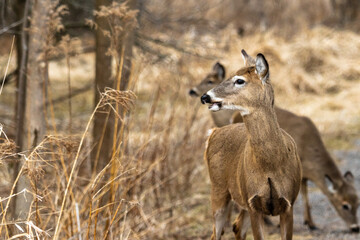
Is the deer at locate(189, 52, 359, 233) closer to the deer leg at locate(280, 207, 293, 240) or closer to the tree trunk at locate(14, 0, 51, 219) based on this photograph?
the tree trunk at locate(14, 0, 51, 219)

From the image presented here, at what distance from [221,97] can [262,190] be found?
788 millimetres

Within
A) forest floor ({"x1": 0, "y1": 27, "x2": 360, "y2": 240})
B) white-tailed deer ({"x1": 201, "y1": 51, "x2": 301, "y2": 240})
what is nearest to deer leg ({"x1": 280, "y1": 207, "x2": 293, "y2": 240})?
white-tailed deer ({"x1": 201, "y1": 51, "x2": 301, "y2": 240})

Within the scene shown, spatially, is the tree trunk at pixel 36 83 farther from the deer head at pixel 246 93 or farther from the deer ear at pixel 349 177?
the deer ear at pixel 349 177

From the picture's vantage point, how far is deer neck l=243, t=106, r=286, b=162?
515 cm

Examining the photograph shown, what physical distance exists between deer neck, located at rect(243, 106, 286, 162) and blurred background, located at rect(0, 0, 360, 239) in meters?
0.92

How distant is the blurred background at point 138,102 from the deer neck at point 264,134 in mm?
921

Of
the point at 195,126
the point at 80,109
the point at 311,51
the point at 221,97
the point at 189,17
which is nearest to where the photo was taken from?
the point at 221,97

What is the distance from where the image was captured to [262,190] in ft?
17.2

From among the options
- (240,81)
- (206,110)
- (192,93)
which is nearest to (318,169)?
(192,93)

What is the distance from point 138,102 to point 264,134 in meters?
7.24

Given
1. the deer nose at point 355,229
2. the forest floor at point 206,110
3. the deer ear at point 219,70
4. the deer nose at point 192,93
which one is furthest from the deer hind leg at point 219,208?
the deer ear at point 219,70

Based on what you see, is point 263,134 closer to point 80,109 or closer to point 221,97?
point 221,97

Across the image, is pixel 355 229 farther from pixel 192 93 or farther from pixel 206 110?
pixel 206 110

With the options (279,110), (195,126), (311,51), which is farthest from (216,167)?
(311,51)
